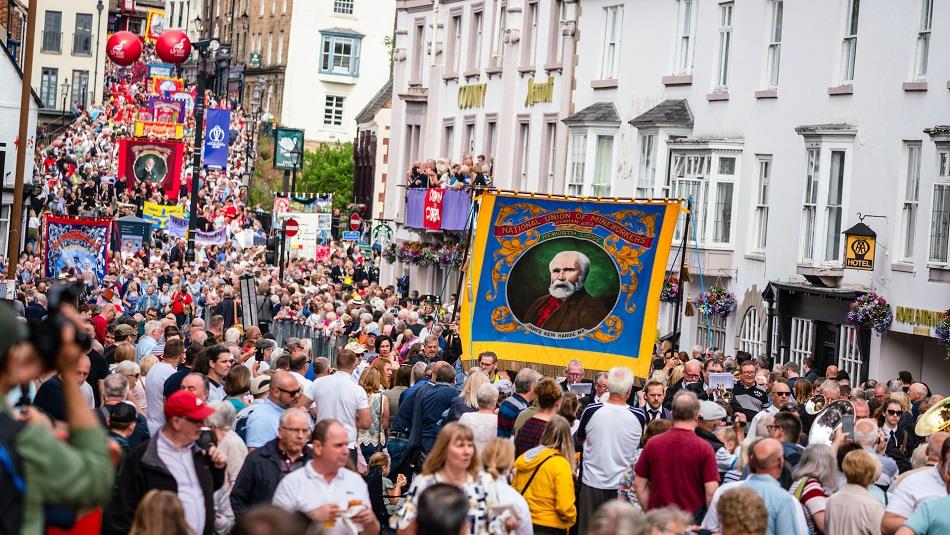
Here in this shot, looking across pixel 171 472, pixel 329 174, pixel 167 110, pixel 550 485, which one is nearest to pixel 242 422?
pixel 550 485

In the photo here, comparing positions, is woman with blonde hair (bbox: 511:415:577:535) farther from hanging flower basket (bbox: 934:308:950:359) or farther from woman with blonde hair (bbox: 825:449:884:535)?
hanging flower basket (bbox: 934:308:950:359)

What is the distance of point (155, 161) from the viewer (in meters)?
62.1

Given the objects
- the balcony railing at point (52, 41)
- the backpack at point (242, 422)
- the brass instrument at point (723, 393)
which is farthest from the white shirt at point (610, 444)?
the balcony railing at point (52, 41)

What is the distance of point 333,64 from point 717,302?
7992 cm

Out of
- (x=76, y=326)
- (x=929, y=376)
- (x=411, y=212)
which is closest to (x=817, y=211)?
(x=929, y=376)

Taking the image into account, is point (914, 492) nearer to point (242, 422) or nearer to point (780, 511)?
point (780, 511)

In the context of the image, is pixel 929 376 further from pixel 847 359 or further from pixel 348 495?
pixel 348 495

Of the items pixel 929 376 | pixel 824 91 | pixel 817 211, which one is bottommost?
pixel 929 376

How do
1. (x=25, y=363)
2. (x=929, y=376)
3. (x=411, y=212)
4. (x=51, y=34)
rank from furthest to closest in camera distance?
(x=51, y=34) < (x=411, y=212) < (x=929, y=376) < (x=25, y=363)

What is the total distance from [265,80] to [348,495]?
10576 cm

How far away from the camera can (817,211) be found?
3056 cm

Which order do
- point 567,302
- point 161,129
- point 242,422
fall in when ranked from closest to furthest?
1. point 242,422
2. point 567,302
3. point 161,129

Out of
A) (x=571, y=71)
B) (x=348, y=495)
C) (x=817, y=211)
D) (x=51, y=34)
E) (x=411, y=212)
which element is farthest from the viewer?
(x=51, y=34)

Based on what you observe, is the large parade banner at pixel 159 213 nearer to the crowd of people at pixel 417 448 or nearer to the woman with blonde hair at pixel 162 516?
the crowd of people at pixel 417 448
